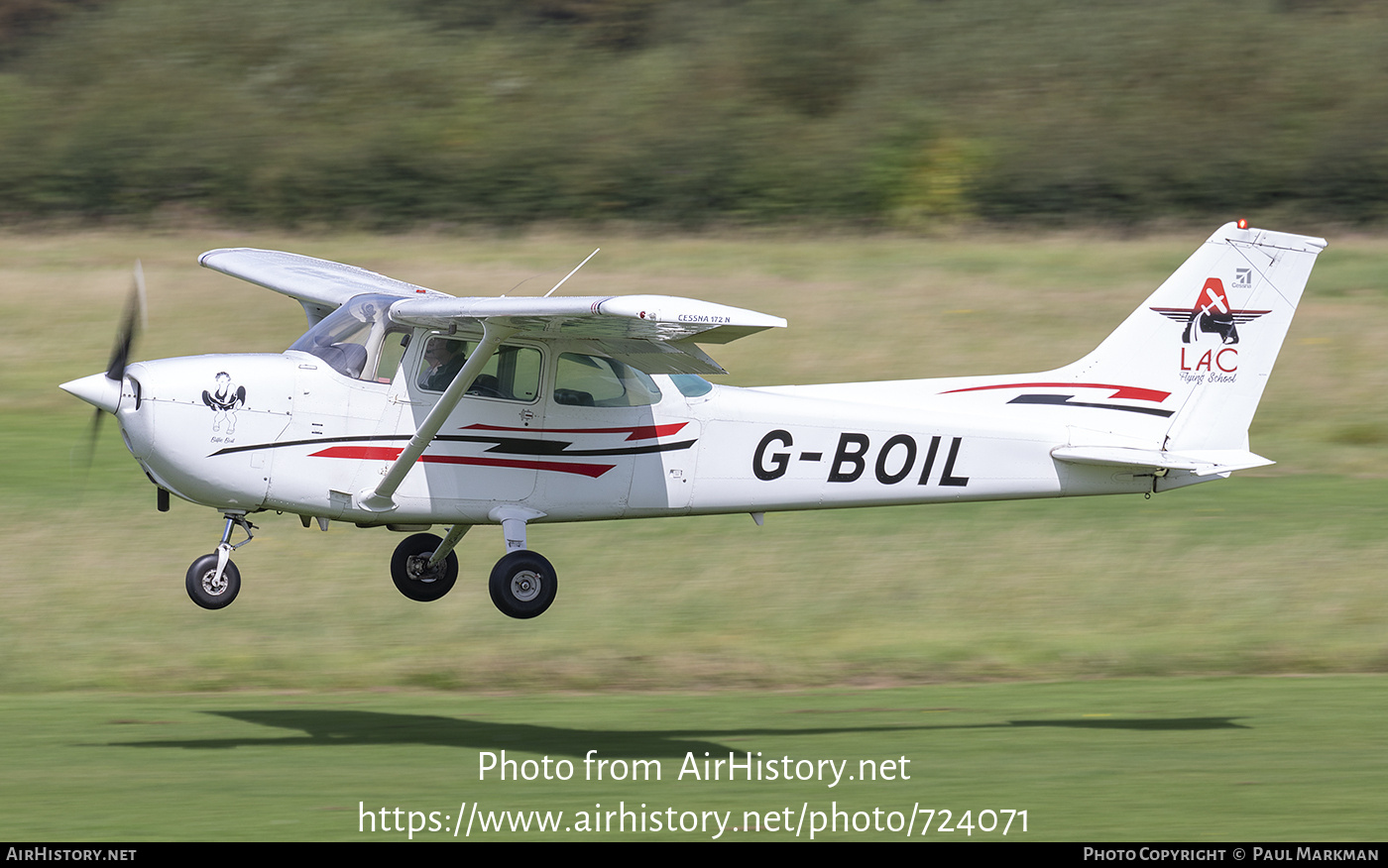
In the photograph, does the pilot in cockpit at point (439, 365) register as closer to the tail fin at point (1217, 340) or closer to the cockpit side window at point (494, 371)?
the cockpit side window at point (494, 371)

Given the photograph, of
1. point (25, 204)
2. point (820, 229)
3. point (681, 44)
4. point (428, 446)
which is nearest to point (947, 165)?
point (820, 229)

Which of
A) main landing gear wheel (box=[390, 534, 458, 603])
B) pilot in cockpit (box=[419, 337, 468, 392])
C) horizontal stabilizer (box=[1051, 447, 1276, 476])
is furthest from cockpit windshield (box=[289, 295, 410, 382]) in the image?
horizontal stabilizer (box=[1051, 447, 1276, 476])

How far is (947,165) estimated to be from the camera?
39000 mm

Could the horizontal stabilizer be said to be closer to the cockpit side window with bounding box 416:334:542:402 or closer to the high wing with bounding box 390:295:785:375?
the high wing with bounding box 390:295:785:375

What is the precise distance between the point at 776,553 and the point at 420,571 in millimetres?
8717

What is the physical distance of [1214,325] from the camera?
14055 mm

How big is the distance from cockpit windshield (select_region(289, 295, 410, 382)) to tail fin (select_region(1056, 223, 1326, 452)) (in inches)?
209

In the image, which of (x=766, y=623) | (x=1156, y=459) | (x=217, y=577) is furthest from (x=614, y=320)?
(x=766, y=623)

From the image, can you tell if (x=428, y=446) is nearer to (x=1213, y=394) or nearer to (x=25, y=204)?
(x=1213, y=394)

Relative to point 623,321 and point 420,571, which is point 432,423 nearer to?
point 623,321

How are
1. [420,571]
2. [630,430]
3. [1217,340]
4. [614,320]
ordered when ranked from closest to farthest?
[614,320] < [630,430] < [420,571] < [1217,340]

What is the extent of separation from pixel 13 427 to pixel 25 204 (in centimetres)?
1378

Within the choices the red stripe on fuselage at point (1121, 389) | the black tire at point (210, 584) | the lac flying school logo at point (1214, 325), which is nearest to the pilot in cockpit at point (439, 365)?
the black tire at point (210, 584)
